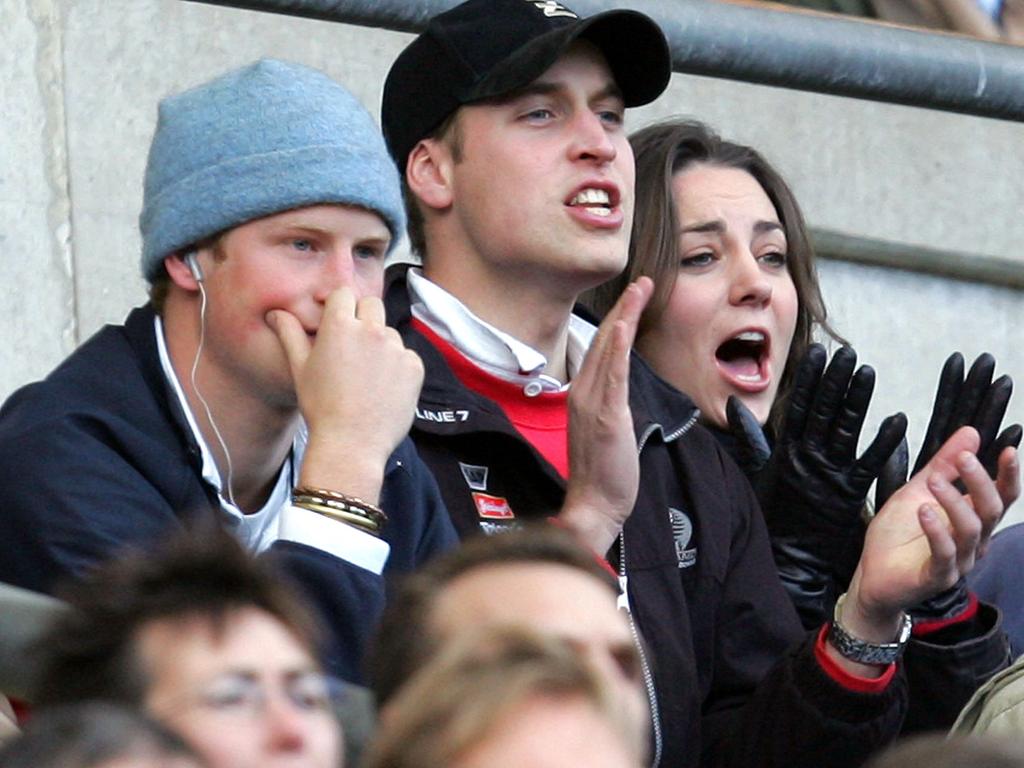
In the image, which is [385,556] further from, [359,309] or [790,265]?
[790,265]

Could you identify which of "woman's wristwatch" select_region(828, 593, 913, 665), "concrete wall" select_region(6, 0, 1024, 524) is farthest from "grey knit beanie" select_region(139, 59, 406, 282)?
"concrete wall" select_region(6, 0, 1024, 524)

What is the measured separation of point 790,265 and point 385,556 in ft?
6.44

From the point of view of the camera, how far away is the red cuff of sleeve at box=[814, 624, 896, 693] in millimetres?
4430

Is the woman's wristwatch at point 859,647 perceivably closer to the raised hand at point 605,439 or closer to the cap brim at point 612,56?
the raised hand at point 605,439

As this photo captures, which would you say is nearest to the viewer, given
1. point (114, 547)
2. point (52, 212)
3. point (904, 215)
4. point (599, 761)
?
point (599, 761)

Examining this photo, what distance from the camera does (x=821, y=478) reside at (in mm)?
4973

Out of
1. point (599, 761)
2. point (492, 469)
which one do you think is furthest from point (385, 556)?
point (599, 761)

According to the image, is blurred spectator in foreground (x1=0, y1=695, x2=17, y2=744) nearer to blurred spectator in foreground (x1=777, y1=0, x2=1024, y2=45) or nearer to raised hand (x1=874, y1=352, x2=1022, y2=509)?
raised hand (x1=874, y1=352, x2=1022, y2=509)

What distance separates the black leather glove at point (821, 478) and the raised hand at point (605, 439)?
54 cm

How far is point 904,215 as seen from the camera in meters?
7.10

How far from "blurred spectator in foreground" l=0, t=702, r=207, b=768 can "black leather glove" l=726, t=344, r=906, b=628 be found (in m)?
2.74

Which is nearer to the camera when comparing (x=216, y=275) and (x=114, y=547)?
(x=114, y=547)

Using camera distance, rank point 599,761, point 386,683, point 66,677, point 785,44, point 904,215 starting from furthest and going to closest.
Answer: point 904,215
point 785,44
point 386,683
point 66,677
point 599,761

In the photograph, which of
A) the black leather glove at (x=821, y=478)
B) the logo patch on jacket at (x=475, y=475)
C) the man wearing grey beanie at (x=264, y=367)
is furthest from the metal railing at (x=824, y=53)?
the man wearing grey beanie at (x=264, y=367)
